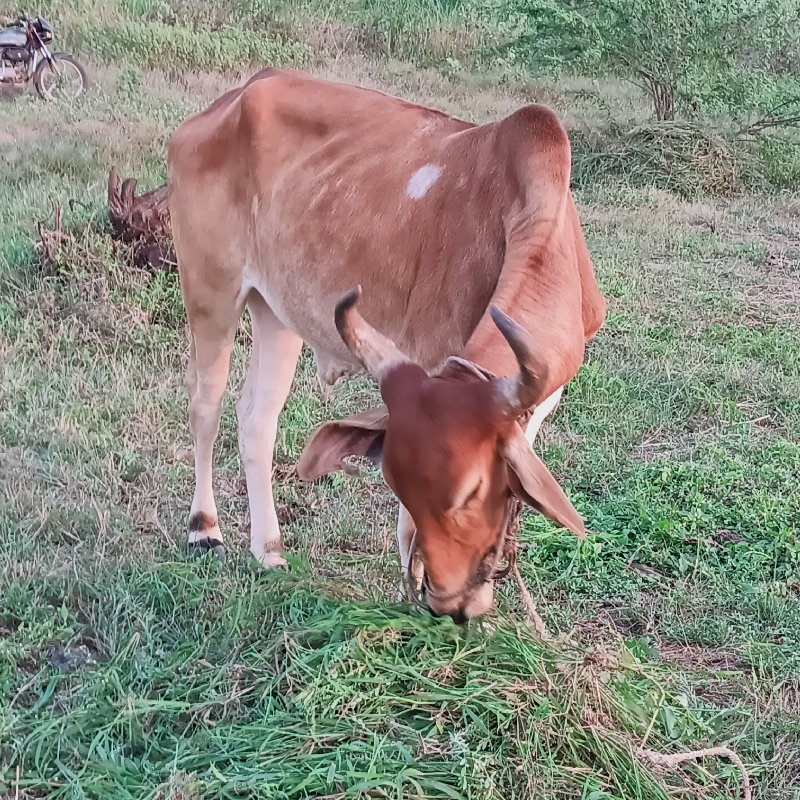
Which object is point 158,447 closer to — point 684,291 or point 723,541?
point 723,541

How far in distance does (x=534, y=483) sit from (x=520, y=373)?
0.87 feet

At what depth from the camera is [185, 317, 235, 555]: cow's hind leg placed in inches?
160

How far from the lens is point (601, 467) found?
4.43 meters

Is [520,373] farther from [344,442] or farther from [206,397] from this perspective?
[206,397]

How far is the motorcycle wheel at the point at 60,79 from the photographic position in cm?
943

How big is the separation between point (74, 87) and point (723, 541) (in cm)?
812

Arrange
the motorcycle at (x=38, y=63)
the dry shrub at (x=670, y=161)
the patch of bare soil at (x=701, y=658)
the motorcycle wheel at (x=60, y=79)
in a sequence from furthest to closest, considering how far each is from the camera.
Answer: the dry shrub at (x=670, y=161)
the motorcycle wheel at (x=60, y=79)
the motorcycle at (x=38, y=63)
the patch of bare soil at (x=701, y=658)

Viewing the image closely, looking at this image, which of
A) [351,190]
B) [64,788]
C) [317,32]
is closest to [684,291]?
[351,190]

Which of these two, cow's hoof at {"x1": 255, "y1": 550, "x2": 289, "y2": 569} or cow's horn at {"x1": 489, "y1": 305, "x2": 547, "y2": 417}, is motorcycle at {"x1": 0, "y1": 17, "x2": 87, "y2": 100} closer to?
cow's hoof at {"x1": 255, "y1": 550, "x2": 289, "y2": 569}

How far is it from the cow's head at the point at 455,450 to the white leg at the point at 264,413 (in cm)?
154

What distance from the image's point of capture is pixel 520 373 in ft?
7.04

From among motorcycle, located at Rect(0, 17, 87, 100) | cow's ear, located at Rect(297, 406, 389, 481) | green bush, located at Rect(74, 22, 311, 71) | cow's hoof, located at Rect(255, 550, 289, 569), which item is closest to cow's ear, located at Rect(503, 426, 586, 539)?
cow's ear, located at Rect(297, 406, 389, 481)

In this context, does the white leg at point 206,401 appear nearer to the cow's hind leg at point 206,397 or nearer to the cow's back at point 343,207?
the cow's hind leg at point 206,397

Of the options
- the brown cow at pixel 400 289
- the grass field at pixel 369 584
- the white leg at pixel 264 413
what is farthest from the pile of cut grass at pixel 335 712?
the white leg at pixel 264 413
